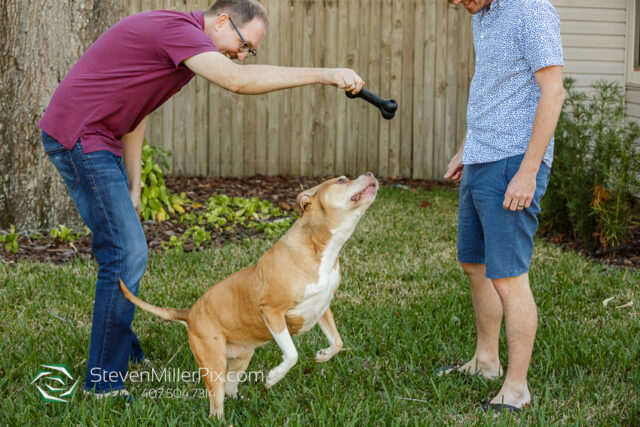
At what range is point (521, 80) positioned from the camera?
337cm

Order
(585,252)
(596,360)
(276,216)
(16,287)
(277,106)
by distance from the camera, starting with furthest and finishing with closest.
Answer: (277,106), (276,216), (585,252), (16,287), (596,360)

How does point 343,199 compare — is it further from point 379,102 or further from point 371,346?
point 371,346

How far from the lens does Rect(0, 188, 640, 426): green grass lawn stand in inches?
133

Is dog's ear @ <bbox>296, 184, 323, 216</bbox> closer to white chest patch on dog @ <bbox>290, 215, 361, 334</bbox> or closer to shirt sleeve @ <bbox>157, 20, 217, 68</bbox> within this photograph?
white chest patch on dog @ <bbox>290, 215, 361, 334</bbox>

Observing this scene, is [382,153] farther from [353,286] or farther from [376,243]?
[353,286]

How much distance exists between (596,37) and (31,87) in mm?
6030

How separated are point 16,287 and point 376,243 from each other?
2957mm

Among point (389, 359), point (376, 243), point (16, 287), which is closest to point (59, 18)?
point (16, 287)

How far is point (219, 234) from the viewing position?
23.3 feet

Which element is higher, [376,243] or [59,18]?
[59,18]

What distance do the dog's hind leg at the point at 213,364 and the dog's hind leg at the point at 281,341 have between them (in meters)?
0.24

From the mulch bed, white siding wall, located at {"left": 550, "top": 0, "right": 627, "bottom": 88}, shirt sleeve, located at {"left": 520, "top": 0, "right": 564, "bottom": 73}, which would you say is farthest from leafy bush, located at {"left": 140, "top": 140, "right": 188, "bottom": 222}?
white siding wall, located at {"left": 550, "top": 0, "right": 627, "bottom": 88}

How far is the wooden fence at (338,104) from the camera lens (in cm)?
971

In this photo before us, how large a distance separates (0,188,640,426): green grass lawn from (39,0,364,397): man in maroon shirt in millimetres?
381
